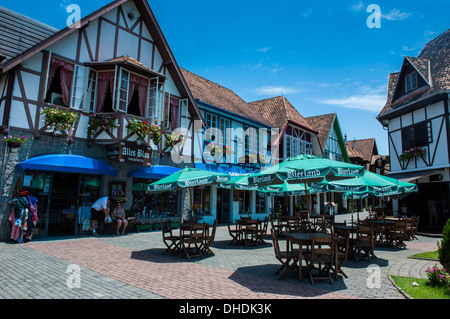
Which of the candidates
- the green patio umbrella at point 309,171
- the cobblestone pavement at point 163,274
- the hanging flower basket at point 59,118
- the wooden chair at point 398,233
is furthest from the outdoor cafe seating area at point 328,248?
the hanging flower basket at point 59,118

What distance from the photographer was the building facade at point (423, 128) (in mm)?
16469

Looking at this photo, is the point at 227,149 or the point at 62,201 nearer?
the point at 62,201

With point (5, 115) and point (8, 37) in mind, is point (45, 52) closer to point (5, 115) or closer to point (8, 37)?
point (8, 37)

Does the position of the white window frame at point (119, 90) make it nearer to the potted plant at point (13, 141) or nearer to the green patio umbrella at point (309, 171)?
the potted plant at point (13, 141)

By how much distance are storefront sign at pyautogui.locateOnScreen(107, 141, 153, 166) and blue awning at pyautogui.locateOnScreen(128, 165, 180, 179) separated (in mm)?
434

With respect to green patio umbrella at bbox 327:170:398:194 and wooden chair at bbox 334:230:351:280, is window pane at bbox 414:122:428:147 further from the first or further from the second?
wooden chair at bbox 334:230:351:280

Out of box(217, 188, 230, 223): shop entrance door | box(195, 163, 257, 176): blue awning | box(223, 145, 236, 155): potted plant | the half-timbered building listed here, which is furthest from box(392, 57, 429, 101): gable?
the half-timbered building

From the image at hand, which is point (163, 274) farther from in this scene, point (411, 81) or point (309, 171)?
point (411, 81)

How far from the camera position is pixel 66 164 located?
9992mm

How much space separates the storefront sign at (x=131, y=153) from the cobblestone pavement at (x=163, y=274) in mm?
3803

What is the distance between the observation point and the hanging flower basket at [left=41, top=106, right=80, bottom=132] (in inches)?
409

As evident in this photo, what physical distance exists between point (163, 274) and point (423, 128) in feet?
60.5

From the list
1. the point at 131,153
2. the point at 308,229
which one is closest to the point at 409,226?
the point at 308,229
